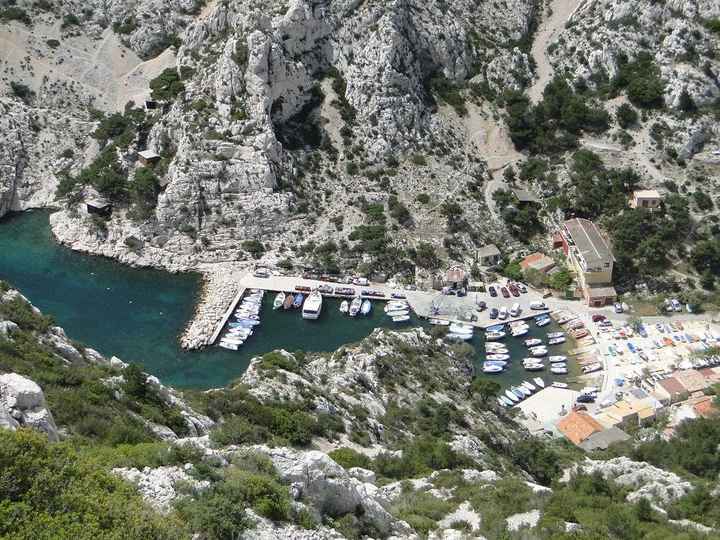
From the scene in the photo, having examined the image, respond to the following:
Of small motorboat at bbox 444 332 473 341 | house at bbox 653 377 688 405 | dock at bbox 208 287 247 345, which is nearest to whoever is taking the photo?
house at bbox 653 377 688 405

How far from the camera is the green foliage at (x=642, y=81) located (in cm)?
6812

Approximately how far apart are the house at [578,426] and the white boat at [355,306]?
59.0 ft

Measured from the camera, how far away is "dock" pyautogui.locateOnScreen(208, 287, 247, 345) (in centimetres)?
5400

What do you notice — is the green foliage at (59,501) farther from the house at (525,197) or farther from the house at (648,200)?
the house at (648,200)

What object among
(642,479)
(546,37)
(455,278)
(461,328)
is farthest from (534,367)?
(546,37)

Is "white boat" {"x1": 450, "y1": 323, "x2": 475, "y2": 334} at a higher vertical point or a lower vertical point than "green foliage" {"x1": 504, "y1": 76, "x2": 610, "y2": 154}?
lower

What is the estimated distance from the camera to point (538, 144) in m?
70.2

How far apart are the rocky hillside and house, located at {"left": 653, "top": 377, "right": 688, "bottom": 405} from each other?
5661mm

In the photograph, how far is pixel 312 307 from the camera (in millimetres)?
57469

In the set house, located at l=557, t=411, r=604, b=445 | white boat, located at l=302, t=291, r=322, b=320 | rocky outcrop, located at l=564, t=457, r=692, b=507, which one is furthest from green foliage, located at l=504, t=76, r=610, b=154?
rocky outcrop, located at l=564, t=457, r=692, b=507

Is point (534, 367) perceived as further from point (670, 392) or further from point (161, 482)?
point (161, 482)

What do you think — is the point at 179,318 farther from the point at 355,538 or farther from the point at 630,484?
the point at 355,538

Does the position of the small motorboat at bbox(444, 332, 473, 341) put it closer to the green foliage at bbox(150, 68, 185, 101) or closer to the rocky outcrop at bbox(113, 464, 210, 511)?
the green foliage at bbox(150, 68, 185, 101)

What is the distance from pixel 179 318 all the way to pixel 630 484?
3612cm
